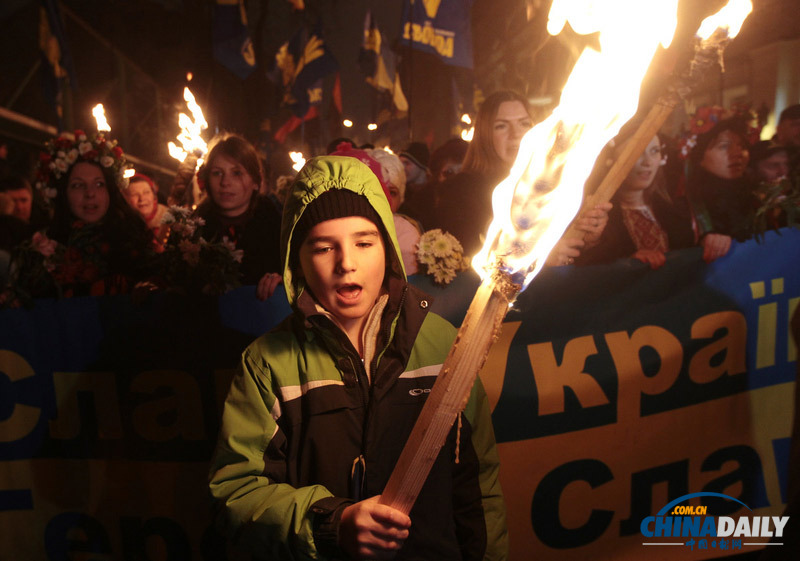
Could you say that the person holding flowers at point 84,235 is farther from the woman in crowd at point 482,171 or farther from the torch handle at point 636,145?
the torch handle at point 636,145

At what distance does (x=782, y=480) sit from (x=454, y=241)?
270 cm

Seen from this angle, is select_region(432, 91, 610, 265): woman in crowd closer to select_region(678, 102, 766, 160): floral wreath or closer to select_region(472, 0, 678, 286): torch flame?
select_region(678, 102, 766, 160): floral wreath

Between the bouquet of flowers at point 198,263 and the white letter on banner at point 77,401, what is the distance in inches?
28.6

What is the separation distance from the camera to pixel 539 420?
10.0 ft

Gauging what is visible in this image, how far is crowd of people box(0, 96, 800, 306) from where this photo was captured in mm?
3250

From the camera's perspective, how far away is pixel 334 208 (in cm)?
176

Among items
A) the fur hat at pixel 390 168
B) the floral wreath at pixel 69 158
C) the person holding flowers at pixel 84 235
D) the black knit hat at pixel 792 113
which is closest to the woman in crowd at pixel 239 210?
the person holding flowers at pixel 84 235

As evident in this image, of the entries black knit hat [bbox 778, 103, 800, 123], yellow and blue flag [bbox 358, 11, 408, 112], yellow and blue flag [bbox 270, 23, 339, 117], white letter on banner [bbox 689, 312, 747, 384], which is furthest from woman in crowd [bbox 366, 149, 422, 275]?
yellow and blue flag [bbox 270, 23, 339, 117]

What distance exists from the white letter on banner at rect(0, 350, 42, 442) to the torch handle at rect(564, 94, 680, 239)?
3.39 metres

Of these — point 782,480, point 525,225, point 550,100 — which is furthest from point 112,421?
point 550,100

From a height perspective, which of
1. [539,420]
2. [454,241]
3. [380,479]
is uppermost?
[454,241]

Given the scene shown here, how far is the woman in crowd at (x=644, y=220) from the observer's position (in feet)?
11.2

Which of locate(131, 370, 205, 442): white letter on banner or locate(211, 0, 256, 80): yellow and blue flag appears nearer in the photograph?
locate(131, 370, 205, 442): white letter on banner

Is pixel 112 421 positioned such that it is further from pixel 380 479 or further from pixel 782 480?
pixel 782 480
